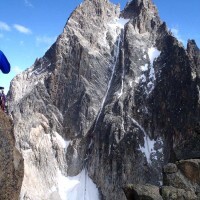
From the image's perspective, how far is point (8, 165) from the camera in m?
19.8

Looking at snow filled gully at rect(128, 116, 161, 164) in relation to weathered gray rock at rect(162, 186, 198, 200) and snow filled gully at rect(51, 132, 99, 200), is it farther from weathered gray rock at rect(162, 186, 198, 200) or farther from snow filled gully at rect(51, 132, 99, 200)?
weathered gray rock at rect(162, 186, 198, 200)

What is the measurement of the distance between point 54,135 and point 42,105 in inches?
561

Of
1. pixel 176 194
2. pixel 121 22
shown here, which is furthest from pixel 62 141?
pixel 176 194

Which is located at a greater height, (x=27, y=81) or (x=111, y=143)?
(x=27, y=81)

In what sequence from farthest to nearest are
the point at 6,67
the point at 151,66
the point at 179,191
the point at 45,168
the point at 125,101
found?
the point at 151,66
the point at 125,101
the point at 45,168
the point at 179,191
the point at 6,67

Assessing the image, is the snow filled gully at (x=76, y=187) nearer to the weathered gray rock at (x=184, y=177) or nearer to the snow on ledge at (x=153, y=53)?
the snow on ledge at (x=153, y=53)

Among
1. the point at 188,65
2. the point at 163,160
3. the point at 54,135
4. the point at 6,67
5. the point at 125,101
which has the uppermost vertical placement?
the point at 188,65

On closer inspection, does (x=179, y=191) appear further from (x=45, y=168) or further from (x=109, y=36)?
(x=109, y=36)

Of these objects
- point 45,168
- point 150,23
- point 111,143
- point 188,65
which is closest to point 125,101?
point 111,143

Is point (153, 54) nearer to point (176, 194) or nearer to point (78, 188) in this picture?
point (78, 188)

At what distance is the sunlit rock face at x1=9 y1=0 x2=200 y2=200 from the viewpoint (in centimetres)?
12975

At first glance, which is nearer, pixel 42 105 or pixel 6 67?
pixel 6 67

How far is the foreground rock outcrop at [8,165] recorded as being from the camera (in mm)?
19156

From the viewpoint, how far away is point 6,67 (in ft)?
63.1
